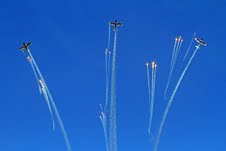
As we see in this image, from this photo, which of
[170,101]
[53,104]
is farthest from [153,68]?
[53,104]

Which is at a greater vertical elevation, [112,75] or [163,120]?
[112,75]

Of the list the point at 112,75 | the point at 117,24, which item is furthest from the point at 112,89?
the point at 117,24

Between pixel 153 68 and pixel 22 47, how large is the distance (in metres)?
25.6

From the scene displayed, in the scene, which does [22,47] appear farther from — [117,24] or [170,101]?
[170,101]

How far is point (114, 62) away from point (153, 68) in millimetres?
7977

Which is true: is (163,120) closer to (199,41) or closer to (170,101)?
(170,101)

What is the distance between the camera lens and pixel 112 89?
149500 mm

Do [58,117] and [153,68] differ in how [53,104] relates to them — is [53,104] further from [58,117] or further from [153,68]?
[153,68]

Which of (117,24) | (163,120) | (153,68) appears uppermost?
(117,24)

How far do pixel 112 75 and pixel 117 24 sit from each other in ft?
34.2

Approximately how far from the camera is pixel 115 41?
15075cm

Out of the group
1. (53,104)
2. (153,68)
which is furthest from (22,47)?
(153,68)

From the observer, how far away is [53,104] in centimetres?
14725

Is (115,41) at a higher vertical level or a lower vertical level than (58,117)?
higher
